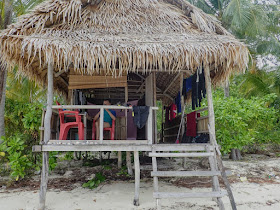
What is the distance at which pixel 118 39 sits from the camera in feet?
16.2

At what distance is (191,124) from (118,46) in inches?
108

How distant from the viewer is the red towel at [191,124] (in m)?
5.90

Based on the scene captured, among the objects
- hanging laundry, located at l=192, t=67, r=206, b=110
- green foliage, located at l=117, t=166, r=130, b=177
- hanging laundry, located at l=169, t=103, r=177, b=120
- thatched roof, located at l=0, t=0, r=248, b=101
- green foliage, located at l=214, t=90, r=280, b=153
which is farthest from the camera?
green foliage, located at l=214, t=90, r=280, b=153

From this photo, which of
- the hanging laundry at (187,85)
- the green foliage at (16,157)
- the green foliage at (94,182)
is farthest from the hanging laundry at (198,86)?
the green foliage at (16,157)

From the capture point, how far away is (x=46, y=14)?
523 centimetres

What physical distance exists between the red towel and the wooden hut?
2.98ft

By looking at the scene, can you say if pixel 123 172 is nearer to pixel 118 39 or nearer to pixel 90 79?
pixel 90 79

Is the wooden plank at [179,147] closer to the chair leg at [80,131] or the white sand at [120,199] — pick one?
the white sand at [120,199]

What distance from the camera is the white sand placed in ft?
15.0

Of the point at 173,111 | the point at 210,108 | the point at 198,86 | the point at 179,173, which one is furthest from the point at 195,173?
the point at 173,111

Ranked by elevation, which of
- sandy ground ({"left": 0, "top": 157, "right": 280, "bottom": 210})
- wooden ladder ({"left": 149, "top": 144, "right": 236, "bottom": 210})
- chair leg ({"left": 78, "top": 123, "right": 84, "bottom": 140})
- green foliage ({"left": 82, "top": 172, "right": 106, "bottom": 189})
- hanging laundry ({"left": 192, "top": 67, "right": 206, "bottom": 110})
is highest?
hanging laundry ({"left": 192, "top": 67, "right": 206, "bottom": 110})

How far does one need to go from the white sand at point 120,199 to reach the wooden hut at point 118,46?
1.42ft

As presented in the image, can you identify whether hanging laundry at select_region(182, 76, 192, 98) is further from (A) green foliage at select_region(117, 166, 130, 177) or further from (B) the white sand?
(A) green foliage at select_region(117, 166, 130, 177)

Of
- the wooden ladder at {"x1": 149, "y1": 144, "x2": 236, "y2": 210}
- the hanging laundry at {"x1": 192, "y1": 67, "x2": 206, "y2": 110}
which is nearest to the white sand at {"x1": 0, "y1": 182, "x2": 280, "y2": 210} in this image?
the wooden ladder at {"x1": 149, "y1": 144, "x2": 236, "y2": 210}
